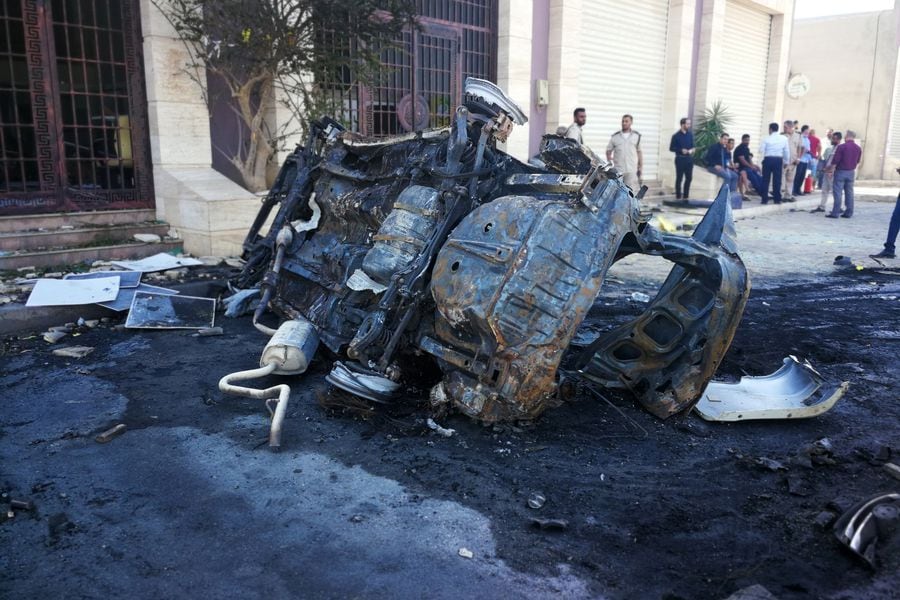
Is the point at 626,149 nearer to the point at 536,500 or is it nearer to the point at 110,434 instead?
the point at 536,500

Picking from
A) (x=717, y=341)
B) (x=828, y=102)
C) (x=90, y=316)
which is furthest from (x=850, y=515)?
(x=828, y=102)

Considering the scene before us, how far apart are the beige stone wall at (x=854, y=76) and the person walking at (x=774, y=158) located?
14466 mm

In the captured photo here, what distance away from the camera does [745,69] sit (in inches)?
784

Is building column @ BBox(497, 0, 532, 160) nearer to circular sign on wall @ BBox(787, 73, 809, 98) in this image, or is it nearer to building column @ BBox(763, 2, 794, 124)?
building column @ BBox(763, 2, 794, 124)

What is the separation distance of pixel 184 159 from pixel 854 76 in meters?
29.5

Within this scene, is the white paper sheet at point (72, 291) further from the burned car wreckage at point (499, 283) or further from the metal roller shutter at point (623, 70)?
the metal roller shutter at point (623, 70)

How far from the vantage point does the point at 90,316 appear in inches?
237

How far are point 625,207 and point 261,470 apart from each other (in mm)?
2415

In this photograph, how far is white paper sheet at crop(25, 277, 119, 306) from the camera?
5820 mm

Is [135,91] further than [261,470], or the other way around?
[135,91]

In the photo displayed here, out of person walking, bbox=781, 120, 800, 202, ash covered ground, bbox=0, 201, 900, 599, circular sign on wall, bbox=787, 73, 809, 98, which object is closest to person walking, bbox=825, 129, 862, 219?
person walking, bbox=781, 120, 800, 202

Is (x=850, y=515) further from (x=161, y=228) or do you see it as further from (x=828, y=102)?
(x=828, y=102)

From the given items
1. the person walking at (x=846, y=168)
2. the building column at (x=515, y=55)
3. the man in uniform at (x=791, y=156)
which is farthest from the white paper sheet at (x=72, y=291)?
the man in uniform at (x=791, y=156)

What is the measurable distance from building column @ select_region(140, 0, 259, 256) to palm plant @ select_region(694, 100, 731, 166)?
12.4 metres
